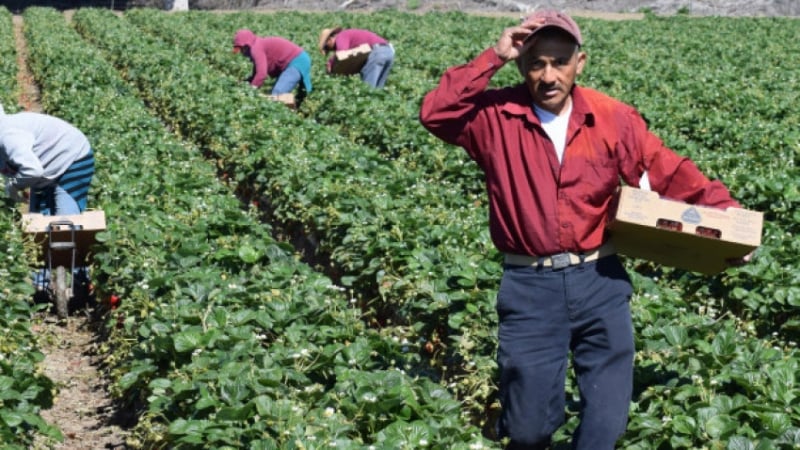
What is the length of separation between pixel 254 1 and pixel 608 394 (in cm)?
4890

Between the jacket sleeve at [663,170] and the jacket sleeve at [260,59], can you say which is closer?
the jacket sleeve at [663,170]

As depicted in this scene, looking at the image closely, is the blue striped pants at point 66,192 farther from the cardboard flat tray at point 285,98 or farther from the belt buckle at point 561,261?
the cardboard flat tray at point 285,98

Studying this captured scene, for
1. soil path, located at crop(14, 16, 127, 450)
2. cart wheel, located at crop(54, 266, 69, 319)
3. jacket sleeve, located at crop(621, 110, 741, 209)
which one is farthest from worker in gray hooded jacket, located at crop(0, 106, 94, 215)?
jacket sleeve, located at crop(621, 110, 741, 209)

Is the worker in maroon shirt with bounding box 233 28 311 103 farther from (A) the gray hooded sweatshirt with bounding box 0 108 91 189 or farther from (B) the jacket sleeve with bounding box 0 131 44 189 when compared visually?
(B) the jacket sleeve with bounding box 0 131 44 189

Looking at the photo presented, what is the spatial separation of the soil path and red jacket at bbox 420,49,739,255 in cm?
221

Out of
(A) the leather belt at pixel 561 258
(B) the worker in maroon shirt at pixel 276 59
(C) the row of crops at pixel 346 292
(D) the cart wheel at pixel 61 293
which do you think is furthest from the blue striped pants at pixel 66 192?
(B) the worker in maroon shirt at pixel 276 59

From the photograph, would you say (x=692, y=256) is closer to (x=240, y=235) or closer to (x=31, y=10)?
(x=240, y=235)

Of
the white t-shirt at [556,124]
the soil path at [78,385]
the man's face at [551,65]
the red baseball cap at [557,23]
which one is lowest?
the soil path at [78,385]

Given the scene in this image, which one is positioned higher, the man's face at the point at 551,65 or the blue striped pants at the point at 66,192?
the man's face at the point at 551,65

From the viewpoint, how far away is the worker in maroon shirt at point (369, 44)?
1446cm

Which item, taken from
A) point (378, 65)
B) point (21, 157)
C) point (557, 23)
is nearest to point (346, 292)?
point (21, 157)

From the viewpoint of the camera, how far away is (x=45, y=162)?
24.5 ft

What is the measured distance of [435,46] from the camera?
78.1 feet

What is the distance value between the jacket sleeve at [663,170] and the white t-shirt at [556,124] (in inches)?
8.7
